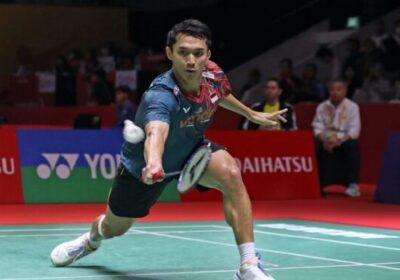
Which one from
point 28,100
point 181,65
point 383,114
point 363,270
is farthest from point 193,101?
point 28,100

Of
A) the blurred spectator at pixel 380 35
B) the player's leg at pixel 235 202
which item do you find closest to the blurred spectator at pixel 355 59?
the blurred spectator at pixel 380 35

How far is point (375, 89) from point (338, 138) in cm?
365

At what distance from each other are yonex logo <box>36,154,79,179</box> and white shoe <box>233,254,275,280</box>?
6.84 metres

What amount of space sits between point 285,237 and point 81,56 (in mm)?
15614

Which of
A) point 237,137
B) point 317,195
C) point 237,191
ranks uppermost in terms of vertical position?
point 237,191

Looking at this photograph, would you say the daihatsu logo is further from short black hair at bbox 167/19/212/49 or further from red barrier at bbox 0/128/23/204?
short black hair at bbox 167/19/212/49

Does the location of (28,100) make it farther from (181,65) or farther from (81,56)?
(181,65)

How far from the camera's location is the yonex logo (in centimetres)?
1314

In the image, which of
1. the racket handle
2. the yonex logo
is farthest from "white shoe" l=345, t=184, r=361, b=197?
the racket handle

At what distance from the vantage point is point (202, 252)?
28.2ft

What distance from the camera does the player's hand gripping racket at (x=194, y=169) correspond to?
6309 mm

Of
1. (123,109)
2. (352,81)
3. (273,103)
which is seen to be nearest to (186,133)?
(273,103)

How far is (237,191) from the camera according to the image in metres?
6.80

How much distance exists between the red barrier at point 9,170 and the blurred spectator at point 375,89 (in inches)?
279
